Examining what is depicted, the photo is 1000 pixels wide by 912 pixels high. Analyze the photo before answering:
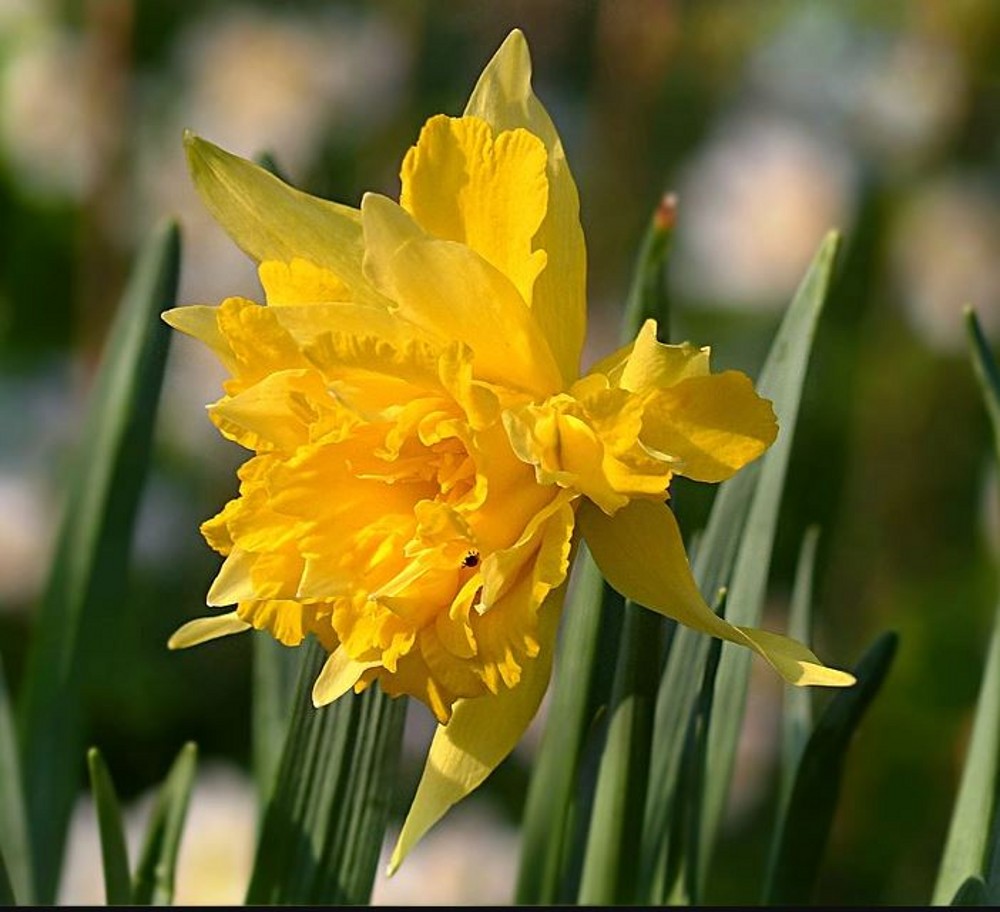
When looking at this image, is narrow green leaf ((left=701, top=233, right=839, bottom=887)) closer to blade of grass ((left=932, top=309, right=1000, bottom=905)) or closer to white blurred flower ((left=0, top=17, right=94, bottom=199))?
blade of grass ((left=932, top=309, right=1000, bottom=905))

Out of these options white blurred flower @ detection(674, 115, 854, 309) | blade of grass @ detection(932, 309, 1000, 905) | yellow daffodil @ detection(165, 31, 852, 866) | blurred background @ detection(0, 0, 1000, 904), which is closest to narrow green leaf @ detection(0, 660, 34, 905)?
yellow daffodil @ detection(165, 31, 852, 866)

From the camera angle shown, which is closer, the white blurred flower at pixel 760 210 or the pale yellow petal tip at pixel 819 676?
the pale yellow petal tip at pixel 819 676

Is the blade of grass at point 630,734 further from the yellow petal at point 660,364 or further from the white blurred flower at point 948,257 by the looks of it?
the white blurred flower at point 948,257

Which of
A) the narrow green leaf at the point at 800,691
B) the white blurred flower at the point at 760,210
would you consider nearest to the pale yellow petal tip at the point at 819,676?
the narrow green leaf at the point at 800,691

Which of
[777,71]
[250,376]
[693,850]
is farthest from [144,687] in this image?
[250,376]

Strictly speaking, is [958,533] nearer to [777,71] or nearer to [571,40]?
[777,71]

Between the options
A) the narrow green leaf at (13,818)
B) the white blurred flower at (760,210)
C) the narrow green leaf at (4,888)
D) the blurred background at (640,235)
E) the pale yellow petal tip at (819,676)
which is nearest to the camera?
the pale yellow petal tip at (819,676)

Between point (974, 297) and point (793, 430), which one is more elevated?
point (974, 297)

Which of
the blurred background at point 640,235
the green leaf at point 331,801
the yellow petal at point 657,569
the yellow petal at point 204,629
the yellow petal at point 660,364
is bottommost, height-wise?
the green leaf at point 331,801
